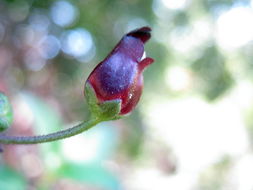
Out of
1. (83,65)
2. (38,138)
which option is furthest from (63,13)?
(38,138)

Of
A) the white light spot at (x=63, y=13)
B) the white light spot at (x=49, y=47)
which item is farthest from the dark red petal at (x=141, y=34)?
the white light spot at (x=49, y=47)

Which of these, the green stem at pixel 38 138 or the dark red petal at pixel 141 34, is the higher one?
the dark red petal at pixel 141 34

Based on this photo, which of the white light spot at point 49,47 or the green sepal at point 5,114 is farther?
the white light spot at point 49,47

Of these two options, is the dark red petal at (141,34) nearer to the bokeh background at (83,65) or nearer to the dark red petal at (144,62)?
the dark red petal at (144,62)

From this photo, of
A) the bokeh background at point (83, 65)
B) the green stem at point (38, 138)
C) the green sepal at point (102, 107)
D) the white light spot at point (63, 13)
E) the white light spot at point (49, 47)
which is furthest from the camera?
the white light spot at point (49, 47)

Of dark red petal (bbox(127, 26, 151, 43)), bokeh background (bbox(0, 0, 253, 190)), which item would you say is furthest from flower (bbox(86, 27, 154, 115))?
bokeh background (bbox(0, 0, 253, 190))

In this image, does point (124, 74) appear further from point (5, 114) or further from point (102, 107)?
point (5, 114)

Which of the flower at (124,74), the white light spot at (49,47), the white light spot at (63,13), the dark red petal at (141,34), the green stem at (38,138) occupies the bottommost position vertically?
the green stem at (38,138)
